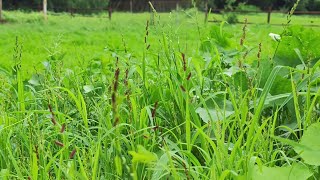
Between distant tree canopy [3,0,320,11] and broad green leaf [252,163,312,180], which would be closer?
broad green leaf [252,163,312,180]

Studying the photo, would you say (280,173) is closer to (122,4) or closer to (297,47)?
(297,47)

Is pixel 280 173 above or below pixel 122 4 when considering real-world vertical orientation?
above

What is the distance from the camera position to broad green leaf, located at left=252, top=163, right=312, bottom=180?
1186 mm

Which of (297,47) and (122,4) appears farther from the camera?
(122,4)

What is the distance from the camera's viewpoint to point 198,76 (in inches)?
74.9

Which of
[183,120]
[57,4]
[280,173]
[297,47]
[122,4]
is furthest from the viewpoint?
[122,4]

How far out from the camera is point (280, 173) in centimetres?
120

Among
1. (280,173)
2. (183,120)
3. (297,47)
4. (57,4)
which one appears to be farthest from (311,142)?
(57,4)

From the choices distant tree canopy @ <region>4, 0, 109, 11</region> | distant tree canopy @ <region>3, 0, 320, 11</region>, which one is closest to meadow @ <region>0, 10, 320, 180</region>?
distant tree canopy @ <region>3, 0, 320, 11</region>

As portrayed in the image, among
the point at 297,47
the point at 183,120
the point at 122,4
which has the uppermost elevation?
the point at 297,47

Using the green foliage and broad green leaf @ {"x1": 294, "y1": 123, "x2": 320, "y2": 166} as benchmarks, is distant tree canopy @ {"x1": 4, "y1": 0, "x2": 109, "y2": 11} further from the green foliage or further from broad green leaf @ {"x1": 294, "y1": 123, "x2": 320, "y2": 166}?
broad green leaf @ {"x1": 294, "y1": 123, "x2": 320, "y2": 166}

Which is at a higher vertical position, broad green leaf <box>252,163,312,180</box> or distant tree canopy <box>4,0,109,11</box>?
broad green leaf <box>252,163,312,180</box>

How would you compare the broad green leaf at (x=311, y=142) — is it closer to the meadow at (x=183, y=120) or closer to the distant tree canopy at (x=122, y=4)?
the meadow at (x=183, y=120)

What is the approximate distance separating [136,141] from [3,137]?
18.4 inches
